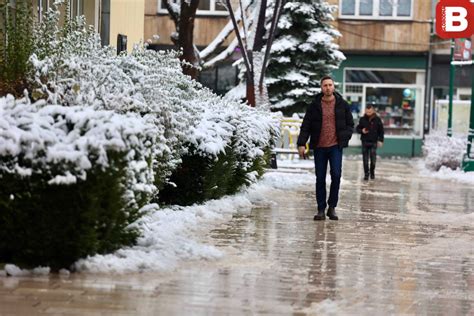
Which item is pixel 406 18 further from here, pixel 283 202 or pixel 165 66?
pixel 165 66

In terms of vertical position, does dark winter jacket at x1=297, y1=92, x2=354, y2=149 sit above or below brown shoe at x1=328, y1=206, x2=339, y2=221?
above

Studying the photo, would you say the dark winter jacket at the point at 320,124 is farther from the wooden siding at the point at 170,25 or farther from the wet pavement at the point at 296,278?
the wooden siding at the point at 170,25

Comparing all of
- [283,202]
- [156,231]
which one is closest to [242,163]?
[283,202]

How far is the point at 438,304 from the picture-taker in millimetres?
7754

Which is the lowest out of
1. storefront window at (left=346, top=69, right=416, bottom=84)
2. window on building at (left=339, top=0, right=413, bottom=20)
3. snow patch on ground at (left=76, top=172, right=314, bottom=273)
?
snow patch on ground at (left=76, top=172, right=314, bottom=273)

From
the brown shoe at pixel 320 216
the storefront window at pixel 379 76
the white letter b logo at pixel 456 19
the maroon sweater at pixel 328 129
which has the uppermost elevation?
the white letter b logo at pixel 456 19

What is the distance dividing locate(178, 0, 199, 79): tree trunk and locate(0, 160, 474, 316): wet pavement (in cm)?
986

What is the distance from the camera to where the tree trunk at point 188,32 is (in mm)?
22984

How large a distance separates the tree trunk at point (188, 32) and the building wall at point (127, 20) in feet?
3.65

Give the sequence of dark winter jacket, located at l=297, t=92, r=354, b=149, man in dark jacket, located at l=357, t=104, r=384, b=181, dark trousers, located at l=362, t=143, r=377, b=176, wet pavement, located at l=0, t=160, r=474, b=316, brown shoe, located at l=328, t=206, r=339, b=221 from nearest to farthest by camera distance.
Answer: wet pavement, located at l=0, t=160, r=474, b=316 < dark winter jacket, located at l=297, t=92, r=354, b=149 < brown shoe, located at l=328, t=206, r=339, b=221 < dark trousers, located at l=362, t=143, r=377, b=176 < man in dark jacket, located at l=357, t=104, r=384, b=181

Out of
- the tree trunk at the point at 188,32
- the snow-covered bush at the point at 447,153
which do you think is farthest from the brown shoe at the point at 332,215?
the snow-covered bush at the point at 447,153
